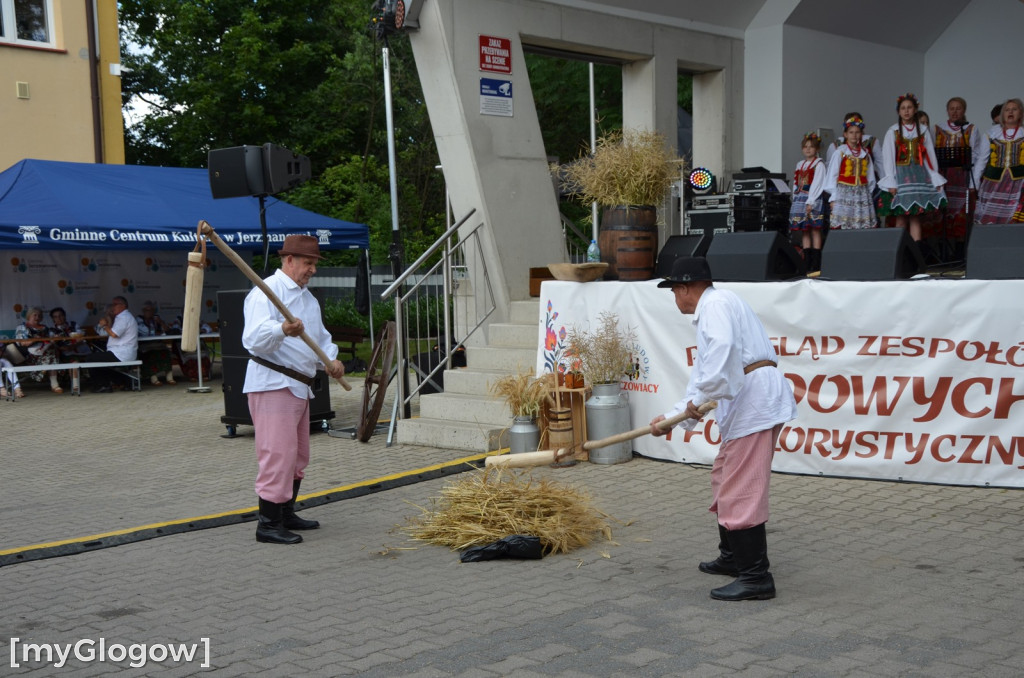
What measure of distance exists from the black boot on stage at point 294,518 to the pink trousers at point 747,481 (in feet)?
9.79

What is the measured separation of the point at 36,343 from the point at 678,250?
10657mm

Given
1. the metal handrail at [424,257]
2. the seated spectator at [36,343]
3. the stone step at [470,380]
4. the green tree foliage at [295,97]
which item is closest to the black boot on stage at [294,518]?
the stone step at [470,380]

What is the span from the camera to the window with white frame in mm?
20750

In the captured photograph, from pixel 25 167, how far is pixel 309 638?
13.5 metres

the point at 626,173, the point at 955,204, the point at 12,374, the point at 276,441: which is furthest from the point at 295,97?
the point at 276,441

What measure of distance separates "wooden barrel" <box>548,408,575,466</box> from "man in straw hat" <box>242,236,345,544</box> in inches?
99.6

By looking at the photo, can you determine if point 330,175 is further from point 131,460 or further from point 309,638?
point 309,638

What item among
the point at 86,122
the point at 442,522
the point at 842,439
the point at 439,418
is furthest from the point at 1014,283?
the point at 86,122

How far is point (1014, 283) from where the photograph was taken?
283 inches

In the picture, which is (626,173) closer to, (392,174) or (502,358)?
(502,358)

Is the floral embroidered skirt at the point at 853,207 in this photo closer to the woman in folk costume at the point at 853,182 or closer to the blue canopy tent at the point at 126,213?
the woman in folk costume at the point at 853,182

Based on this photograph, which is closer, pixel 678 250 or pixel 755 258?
pixel 755 258

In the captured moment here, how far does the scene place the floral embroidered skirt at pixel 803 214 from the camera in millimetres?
12102

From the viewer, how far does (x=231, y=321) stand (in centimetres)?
1105
